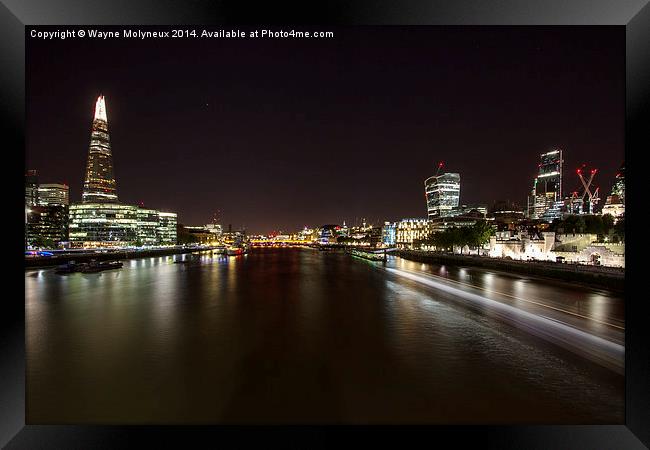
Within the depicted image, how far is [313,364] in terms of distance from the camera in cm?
782

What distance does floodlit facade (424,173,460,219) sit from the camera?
136250 millimetres

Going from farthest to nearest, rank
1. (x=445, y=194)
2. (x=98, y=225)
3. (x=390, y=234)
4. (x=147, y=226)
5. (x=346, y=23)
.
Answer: (x=445, y=194)
(x=390, y=234)
(x=147, y=226)
(x=98, y=225)
(x=346, y=23)

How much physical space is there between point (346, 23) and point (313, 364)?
6.49 m

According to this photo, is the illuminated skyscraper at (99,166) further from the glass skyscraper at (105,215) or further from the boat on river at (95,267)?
the boat on river at (95,267)

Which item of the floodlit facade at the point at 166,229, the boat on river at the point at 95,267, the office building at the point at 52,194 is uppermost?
the office building at the point at 52,194

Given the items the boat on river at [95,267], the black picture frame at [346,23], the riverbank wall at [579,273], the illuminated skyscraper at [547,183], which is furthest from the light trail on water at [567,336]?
the illuminated skyscraper at [547,183]

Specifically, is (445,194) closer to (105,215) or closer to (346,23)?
(105,215)

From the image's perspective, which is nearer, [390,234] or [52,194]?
[52,194]

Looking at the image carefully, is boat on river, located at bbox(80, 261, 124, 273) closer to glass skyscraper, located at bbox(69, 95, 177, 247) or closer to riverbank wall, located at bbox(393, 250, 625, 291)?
riverbank wall, located at bbox(393, 250, 625, 291)

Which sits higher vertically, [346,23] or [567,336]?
[346,23]

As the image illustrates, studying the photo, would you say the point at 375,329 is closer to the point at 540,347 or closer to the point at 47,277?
the point at 540,347

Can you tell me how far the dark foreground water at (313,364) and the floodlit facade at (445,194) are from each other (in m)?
126

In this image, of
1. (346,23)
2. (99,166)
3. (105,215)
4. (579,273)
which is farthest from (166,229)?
(346,23)

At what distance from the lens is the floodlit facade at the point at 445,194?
13625 centimetres
